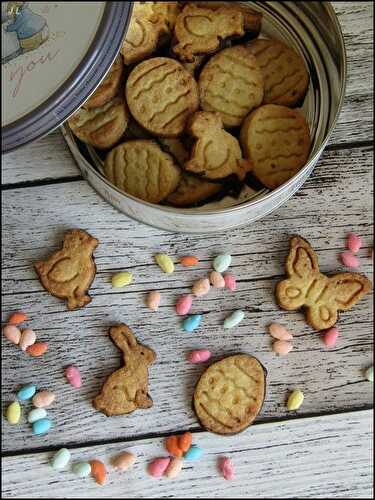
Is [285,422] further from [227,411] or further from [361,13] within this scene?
[361,13]

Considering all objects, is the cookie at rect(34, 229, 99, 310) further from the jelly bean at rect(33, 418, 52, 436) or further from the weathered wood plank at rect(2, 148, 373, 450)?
the jelly bean at rect(33, 418, 52, 436)

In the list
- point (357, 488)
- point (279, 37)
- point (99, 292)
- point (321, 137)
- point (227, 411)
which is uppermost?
point (279, 37)

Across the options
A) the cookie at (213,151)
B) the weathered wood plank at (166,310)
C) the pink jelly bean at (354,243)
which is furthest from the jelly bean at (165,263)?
the pink jelly bean at (354,243)

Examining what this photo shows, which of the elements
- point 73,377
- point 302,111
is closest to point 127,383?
point 73,377

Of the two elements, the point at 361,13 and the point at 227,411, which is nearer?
the point at 227,411

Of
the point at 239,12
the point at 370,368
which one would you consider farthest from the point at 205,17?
the point at 370,368

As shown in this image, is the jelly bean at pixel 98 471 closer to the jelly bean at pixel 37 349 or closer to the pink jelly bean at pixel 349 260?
the jelly bean at pixel 37 349
